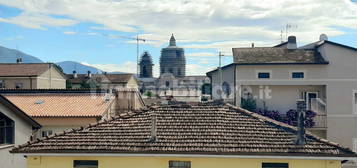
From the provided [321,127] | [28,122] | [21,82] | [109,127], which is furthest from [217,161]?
[21,82]

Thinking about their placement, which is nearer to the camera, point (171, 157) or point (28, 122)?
point (171, 157)

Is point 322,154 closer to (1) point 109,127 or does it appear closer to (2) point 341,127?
(1) point 109,127

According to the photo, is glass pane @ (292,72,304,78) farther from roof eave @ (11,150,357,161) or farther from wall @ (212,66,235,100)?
roof eave @ (11,150,357,161)

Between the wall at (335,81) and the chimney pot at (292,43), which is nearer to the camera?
the wall at (335,81)

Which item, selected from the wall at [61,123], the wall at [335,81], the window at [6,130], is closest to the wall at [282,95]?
the wall at [335,81]

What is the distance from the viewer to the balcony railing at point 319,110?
2617 cm

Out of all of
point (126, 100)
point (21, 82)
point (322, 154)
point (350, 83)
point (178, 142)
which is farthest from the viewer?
point (21, 82)

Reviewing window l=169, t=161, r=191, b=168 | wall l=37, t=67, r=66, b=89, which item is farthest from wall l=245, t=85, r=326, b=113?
wall l=37, t=67, r=66, b=89

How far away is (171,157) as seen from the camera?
41.7 ft

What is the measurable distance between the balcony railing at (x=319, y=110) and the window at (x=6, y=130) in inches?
699

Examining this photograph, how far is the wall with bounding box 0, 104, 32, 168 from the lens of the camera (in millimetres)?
18594

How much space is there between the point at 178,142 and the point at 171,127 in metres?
1.22

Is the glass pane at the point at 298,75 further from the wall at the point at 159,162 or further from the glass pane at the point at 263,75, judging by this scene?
the wall at the point at 159,162

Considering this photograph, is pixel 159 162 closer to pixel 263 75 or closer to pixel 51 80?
pixel 263 75
